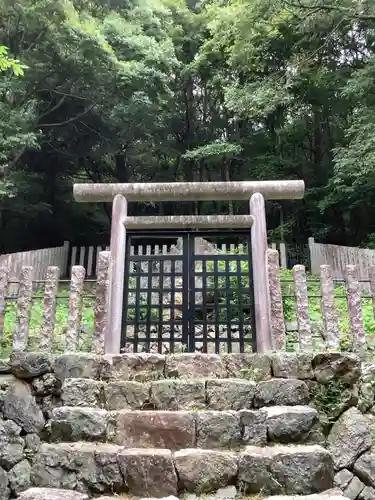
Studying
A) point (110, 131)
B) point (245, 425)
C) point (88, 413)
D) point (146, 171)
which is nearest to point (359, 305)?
point (245, 425)

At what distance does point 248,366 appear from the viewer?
3.47m

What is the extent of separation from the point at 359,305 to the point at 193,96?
14278mm

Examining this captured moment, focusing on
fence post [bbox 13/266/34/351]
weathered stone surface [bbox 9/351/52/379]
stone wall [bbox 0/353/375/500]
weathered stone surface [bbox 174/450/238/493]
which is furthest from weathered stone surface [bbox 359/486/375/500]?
fence post [bbox 13/266/34/351]

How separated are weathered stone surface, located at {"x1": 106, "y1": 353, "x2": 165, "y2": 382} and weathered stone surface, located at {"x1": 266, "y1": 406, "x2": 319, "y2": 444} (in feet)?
3.22

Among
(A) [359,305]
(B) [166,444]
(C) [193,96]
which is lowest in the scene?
(B) [166,444]

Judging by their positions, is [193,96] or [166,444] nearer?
[166,444]

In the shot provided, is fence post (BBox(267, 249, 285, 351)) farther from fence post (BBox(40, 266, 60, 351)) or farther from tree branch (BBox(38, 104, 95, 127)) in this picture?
tree branch (BBox(38, 104, 95, 127))

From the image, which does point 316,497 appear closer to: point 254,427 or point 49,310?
point 254,427

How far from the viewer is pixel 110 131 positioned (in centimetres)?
1317

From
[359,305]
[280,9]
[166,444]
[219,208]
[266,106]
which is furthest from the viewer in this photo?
[219,208]

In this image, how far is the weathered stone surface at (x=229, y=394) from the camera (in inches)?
119

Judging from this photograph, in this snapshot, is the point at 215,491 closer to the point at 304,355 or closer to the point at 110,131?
the point at 304,355

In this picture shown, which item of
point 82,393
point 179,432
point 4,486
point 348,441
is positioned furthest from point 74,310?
point 348,441

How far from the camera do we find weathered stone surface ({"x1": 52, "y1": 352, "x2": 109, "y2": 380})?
10.9ft
